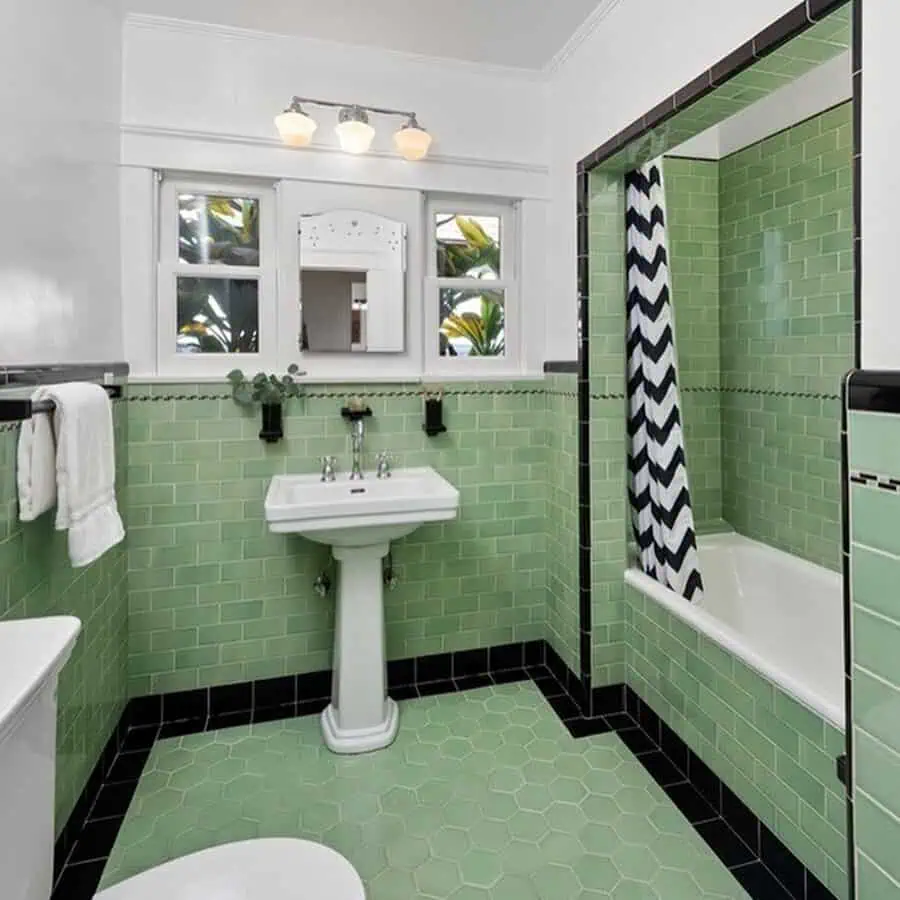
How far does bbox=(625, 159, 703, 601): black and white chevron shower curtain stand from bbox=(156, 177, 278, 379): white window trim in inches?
54.8

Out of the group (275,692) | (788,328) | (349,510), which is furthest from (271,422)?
(788,328)

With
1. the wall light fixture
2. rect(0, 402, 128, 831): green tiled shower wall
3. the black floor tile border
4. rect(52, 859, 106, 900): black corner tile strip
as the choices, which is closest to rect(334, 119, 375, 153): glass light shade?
the wall light fixture

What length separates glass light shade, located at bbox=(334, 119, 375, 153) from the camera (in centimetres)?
225

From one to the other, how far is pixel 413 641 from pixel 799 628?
5.22 ft

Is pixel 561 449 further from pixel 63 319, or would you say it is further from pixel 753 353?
pixel 63 319

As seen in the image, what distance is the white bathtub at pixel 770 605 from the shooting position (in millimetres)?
2178

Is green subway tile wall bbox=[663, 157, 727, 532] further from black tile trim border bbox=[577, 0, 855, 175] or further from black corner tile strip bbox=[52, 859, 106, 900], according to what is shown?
black corner tile strip bbox=[52, 859, 106, 900]

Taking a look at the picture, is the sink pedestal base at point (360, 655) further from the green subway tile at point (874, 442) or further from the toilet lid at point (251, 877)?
the green subway tile at point (874, 442)

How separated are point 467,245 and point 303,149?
755 millimetres

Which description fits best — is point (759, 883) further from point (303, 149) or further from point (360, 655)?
point (303, 149)

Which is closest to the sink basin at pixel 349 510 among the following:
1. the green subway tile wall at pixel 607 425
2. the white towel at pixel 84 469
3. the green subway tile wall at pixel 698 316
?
the white towel at pixel 84 469

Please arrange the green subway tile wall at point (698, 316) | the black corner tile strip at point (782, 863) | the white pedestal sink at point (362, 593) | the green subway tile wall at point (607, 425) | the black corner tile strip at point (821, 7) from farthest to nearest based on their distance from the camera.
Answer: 1. the green subway tile wall at point (698, 316)
2. the green subway tile wall at point (607, 425)
3. the white pedestal sink at point (362, 593)
4. the black corner tile strip at point (782, 863)
5. the black corner tile strip at point (821, 7)

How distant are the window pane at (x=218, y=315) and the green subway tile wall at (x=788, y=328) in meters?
2.20

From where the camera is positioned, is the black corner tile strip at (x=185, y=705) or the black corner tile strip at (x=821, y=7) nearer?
the black corner tile strip at (x=821, y=7)
